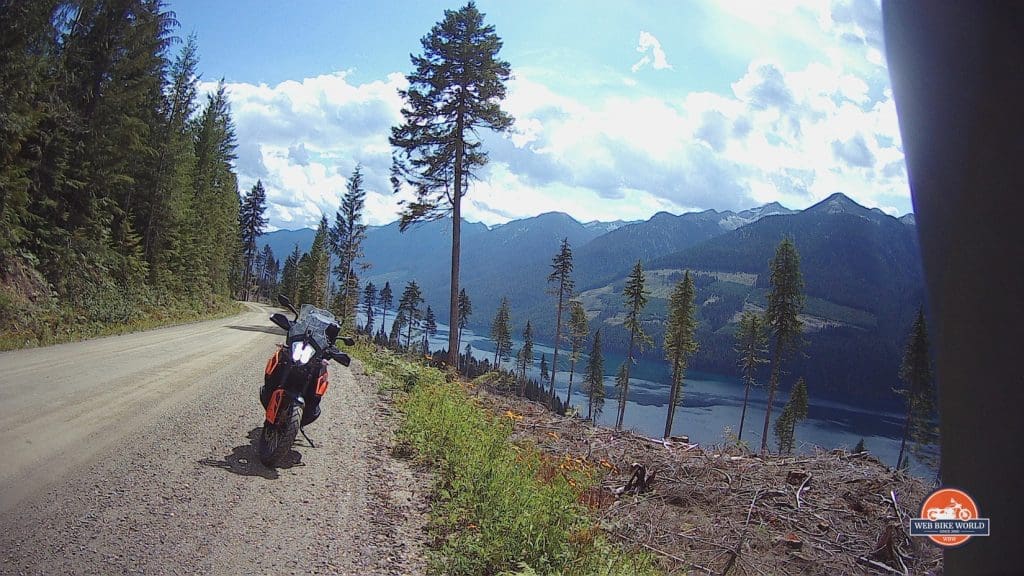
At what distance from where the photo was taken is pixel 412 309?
7456 centimetres

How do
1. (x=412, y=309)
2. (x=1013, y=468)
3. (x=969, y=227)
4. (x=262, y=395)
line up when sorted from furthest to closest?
(x=412, y=309)
(x=262, y=395)
(x=969, y=227)
(x=1013, y=468)

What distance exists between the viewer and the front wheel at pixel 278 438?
594 centimetres

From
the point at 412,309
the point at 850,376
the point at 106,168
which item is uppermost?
the point at 106,168

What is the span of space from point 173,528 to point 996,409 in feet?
16.5

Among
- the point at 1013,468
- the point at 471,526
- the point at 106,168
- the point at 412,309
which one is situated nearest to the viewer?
the point at 1013,468

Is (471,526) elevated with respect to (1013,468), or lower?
lower

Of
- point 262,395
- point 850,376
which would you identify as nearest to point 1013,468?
point 262,395

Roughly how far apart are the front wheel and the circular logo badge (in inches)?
222

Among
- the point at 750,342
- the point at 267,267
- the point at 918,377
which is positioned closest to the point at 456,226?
the point at 750,342

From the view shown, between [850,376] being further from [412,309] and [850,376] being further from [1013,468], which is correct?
[1013,468]

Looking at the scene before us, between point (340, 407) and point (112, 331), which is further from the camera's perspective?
point (112, 331)

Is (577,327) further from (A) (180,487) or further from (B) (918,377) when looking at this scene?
(A) (180,487)

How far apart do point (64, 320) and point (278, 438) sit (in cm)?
1494

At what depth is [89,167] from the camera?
21.3 m
